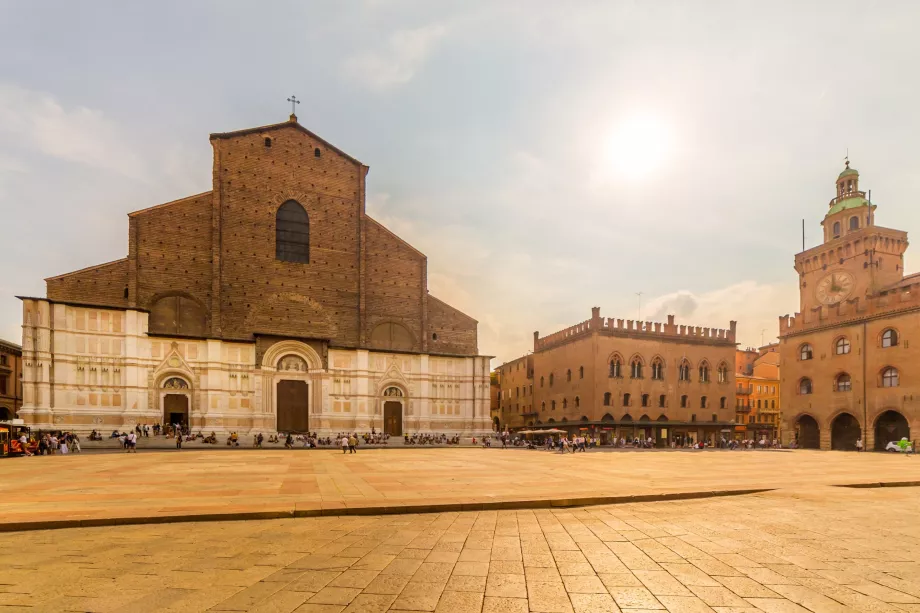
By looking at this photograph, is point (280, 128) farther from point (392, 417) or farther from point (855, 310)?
point (855, 310)

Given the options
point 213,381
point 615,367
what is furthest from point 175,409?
point 615,367

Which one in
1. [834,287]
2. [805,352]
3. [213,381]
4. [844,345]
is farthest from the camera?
[834,287]

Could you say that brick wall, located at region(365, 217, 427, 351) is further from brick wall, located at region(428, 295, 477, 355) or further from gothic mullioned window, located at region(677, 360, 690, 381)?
gothic mullioned window, located at region(677, 360, 690, 381)

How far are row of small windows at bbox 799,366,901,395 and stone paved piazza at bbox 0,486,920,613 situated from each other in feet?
144

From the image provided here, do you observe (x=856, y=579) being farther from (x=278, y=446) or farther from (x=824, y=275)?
(x=824, y=275)

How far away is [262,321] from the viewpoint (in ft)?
139

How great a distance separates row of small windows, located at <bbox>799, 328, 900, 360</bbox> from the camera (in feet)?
145

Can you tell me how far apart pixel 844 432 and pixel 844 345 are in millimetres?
7942

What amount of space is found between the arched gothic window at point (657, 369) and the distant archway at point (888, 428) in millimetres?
17424

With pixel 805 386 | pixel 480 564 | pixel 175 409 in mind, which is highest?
pixel 480 564

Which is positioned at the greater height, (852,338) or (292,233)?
(292,233)

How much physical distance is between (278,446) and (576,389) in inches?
1179

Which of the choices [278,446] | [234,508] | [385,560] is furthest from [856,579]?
[278,446]

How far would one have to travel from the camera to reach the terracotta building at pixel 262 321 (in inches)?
1464
